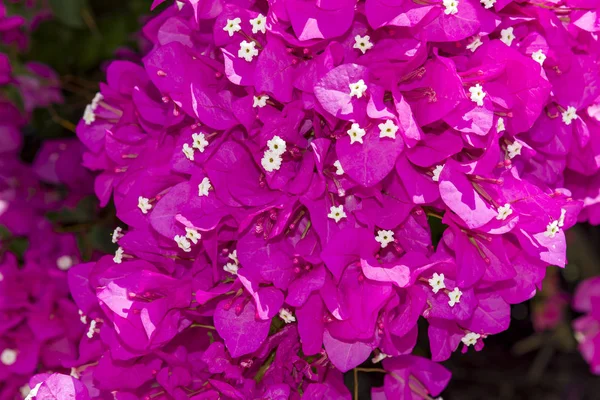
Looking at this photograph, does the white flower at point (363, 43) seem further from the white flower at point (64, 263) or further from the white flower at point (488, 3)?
the white flower at point (64, 263)

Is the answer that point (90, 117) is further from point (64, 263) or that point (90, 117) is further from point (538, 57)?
point (538, 57)

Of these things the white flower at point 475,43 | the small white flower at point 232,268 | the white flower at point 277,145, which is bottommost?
the small white flower at point 232,268

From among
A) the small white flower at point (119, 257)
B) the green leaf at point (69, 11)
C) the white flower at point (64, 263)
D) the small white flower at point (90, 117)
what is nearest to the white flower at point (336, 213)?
the small white flower at point (119, 257)

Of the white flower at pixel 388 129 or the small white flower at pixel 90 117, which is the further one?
the small white flower at pixel 90 117

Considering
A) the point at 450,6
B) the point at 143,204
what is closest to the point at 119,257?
the point at 143,204

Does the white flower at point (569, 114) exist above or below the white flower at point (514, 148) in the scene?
below

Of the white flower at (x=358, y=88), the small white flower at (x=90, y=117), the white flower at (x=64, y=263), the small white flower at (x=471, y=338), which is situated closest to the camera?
the white flower at (x=358, y=88)

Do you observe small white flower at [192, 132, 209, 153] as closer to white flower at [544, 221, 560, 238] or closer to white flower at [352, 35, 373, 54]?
white flower at [352, 35, 373, 54]

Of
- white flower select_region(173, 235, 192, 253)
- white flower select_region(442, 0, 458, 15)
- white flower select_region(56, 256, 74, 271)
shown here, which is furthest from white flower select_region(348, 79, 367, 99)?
white flower select_region(56, 256, 74, 271)
